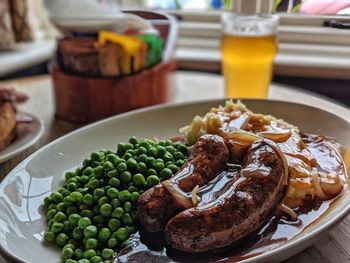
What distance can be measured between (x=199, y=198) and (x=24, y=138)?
0.80 metres

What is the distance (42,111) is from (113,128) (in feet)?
1.95

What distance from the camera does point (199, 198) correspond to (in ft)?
3.80

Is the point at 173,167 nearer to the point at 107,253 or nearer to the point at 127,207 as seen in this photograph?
the point at 127,207

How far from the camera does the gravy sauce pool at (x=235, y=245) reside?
105 cm

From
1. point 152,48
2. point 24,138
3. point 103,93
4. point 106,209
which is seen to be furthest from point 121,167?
point 152,48

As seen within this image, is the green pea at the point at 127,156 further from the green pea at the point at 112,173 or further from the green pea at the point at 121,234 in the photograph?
the green pea at the point at 121,234

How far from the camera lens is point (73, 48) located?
1927mm

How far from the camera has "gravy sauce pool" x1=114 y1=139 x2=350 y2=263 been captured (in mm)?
1052

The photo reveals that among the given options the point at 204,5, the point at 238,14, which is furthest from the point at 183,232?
the point at 204,5

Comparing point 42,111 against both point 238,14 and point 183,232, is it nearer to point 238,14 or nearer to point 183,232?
point 238,14

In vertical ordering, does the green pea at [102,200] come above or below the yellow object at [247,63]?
below

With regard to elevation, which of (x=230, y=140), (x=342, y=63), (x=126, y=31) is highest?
(x=126, y=31)

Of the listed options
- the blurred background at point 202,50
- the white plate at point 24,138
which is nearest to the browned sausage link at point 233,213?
the white plate at point 24,138

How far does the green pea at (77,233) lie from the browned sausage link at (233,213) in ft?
0.68
